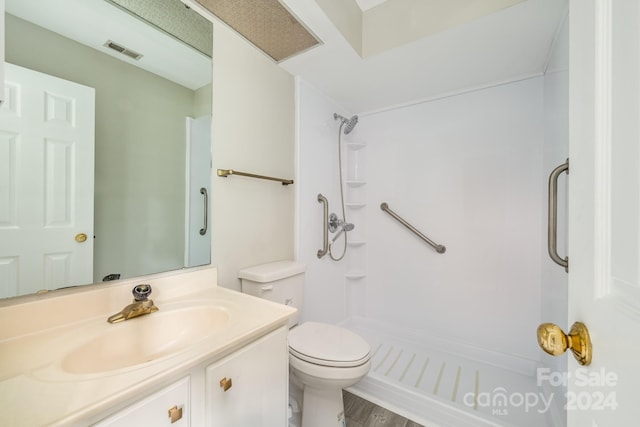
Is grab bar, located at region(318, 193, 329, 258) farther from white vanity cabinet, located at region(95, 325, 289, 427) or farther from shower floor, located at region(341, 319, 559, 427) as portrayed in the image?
white vanity cabinet, located at region(95, 325, 289, 427)

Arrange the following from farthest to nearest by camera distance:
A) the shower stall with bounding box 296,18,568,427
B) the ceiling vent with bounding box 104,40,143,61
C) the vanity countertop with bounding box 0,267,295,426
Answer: the shower stall with bounding box 296,18,568,427 → the ceiling vent with bounding box 104,40,143,61 → the vanity countertop with bounding box 0,267,295,426

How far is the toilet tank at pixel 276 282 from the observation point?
53.2 inches

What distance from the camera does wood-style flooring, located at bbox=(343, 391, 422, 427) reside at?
4.50ft

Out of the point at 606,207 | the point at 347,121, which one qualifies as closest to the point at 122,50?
the point at 606,207

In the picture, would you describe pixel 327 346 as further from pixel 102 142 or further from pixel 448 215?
pixel 448 215

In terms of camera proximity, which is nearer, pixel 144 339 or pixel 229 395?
pixel 229 395

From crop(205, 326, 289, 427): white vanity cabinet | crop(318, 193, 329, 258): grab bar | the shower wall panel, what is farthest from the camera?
crop(318, 193, 329, 258): grab bar

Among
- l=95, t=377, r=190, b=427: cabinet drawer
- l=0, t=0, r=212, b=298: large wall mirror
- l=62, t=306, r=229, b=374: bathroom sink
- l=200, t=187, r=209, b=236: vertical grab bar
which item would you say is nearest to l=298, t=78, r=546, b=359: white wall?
l=200, t=187, r=209, b=236: vertical grab bar

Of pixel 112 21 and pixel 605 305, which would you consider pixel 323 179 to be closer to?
pixel 112 21

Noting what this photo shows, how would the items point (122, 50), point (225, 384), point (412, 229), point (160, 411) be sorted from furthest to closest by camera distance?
point (412, 229) → point (122, 50) → point (225, 384) → point (160, 411)

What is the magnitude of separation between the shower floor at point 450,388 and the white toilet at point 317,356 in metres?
0.40

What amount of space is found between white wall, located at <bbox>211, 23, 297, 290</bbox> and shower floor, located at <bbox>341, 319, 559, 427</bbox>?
40.9 inches

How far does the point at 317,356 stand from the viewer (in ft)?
3.82

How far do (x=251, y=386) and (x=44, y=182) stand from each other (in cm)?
93
